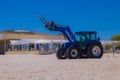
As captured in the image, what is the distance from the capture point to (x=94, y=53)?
93.5 ft

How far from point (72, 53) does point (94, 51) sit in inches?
70.8

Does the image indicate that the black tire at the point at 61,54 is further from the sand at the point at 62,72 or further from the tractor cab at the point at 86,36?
the sand at the point at 62,72

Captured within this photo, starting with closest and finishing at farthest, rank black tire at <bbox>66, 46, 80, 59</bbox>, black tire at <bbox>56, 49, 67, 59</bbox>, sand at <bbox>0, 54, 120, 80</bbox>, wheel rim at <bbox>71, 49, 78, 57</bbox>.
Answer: sand at <bbox>0, 54, 120, 80</bbox> → black tire at <bbox>66, 46, 80, 59</bbox> → wheel rim at <bbox>71, 49, 78, 57</bbox> → black tire at <bbox>56, 49, 67, 59</bbox>

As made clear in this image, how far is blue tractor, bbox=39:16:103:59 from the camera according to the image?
2815 centimetres

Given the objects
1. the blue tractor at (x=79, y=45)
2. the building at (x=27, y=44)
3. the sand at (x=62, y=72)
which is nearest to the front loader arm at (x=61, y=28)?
the blue tractor at (x=79, y=45)

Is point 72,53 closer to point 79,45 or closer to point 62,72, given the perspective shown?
point 79,45

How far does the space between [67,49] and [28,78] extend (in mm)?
16272

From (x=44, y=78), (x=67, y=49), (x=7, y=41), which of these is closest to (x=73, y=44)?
(x=67, y=49)

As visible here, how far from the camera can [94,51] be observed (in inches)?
1122

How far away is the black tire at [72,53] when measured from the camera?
27816 millimetres

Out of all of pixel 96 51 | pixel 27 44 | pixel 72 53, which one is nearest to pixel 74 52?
pixel 72 53

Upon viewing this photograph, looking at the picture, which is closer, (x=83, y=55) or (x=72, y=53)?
(x=72, y=53)

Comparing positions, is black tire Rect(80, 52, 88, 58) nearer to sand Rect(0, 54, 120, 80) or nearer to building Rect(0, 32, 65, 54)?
sand Rect(0, 54, 120, 80)

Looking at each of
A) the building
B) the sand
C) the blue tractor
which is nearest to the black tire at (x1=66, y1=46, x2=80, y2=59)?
the blue tractor
